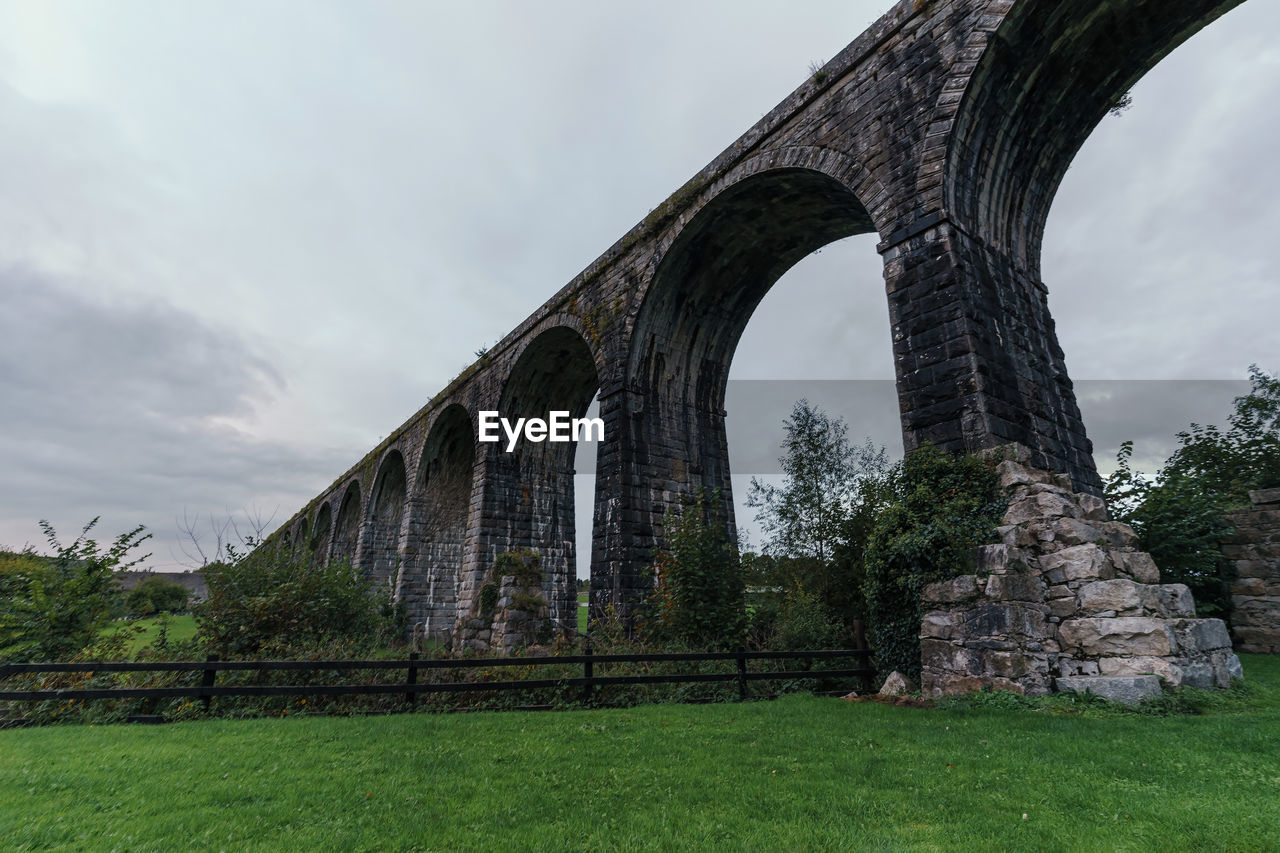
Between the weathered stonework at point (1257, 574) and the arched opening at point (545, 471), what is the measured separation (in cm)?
1461

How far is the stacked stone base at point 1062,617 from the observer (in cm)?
543

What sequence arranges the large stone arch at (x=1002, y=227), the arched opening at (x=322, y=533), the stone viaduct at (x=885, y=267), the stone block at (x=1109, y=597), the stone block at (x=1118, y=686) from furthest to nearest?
the arched opening at (x=322, y=533) < the stone viaduct at (x=885, y=267) < the large stone arch at (x=1002, y=227) < the stone block at (x=1109, y=597) < the stone block at (x=1118, y=686)

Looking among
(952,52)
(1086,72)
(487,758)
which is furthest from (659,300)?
(487,758)

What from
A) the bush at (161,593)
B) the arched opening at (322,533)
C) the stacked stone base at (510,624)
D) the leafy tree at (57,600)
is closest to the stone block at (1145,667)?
the stacked stone base at (510,624)

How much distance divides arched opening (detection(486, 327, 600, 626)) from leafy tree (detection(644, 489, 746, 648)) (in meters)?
7.41

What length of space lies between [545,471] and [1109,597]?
1595cm

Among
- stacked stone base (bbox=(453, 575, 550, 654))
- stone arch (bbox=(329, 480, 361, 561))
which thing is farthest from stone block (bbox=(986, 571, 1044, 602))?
stone arch (bbox=(329, 480, 361, 561))

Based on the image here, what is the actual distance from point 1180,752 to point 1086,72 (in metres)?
9.22

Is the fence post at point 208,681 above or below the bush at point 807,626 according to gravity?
below

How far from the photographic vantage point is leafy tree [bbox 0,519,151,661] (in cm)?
910

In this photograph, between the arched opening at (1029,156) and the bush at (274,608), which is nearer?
the arched opening at (1029,156)

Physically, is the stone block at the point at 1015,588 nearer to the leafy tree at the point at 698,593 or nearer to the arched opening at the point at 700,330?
the leafy tree at the point at 698,593

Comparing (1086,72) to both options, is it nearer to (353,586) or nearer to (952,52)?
(952,52)

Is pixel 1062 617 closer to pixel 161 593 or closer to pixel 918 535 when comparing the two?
pixel 918 535
